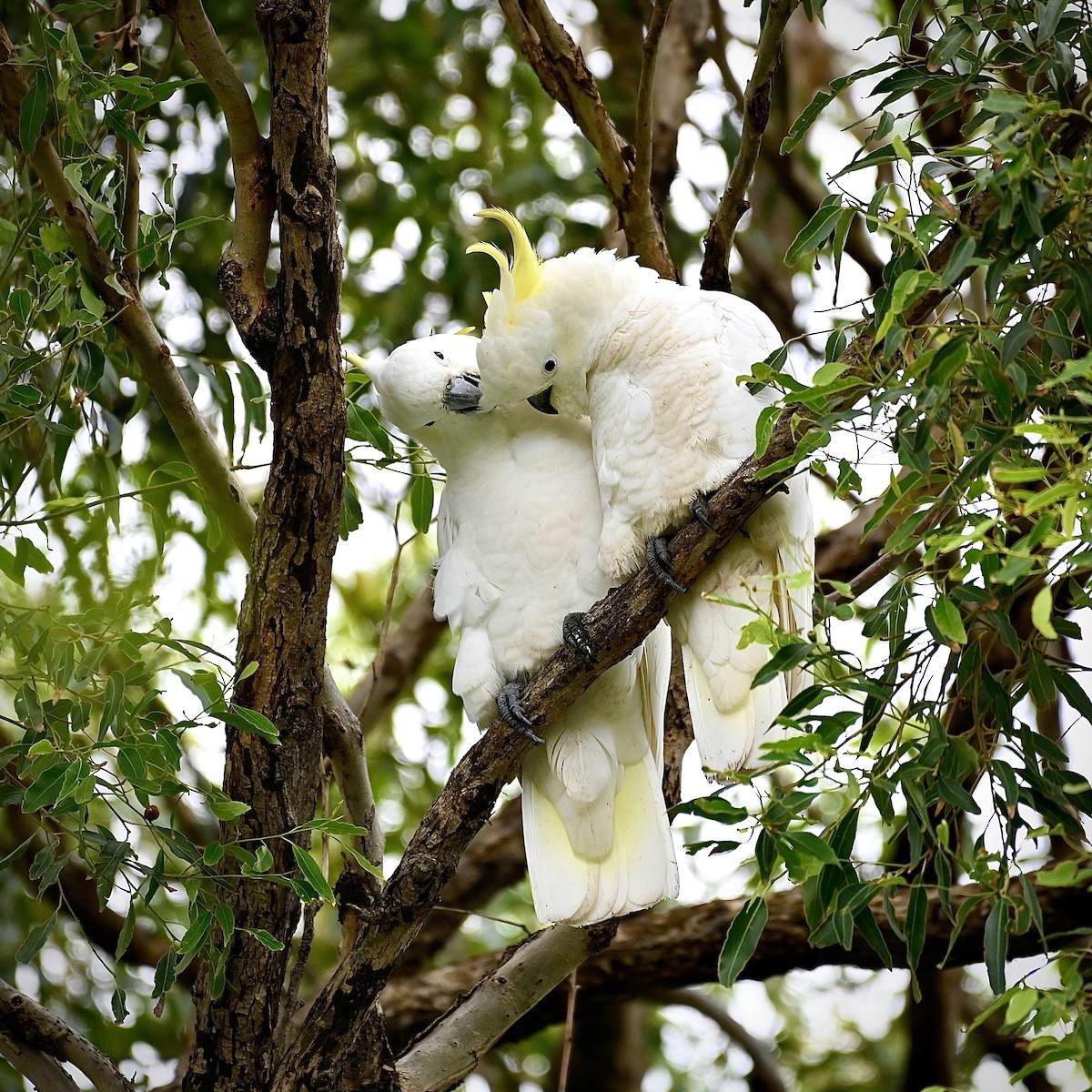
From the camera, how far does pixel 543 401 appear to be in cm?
178

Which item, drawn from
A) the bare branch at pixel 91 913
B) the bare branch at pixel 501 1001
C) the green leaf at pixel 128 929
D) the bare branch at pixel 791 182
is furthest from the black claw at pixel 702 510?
the bare branch at pixel 91 913

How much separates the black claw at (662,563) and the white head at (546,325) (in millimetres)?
271

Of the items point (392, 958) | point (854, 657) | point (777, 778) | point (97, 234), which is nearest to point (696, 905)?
point (777, 778)

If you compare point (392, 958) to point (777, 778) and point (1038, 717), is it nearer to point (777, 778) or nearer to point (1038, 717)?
point (777, 778)

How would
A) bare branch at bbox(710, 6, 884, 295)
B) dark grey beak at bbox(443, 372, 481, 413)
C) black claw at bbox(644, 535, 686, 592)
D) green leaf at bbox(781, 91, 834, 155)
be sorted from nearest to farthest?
green leaf at bbox(781, 91, 834, 155) → black claw at bbox(644, 535, 686, 592) → dark grey beak at bbox(443, 372, 481, 413) → bare branch at bbox(710, 6, 884, 295)

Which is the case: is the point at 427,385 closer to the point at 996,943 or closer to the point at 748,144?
the point at 748,144

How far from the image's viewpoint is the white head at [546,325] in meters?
1.69

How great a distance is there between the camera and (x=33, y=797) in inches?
49.8

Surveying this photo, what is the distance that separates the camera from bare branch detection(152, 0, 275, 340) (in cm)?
154

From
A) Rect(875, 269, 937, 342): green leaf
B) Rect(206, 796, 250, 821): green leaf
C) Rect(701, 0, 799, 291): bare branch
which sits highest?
Rect(701, 0, 799, 291): bare branch

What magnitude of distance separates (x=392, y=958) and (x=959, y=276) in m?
1.06

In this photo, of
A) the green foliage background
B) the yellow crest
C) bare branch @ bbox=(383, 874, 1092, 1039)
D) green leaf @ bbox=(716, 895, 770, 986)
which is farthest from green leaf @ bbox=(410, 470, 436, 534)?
green leaf @ bbox=(716, 895, 770, 986)

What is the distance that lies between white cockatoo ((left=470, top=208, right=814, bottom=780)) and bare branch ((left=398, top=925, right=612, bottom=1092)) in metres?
0.44

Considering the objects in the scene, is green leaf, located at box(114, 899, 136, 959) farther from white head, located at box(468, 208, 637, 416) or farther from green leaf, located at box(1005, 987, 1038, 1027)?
green leaf, located at box(1005, 987, 1038, 1027)
